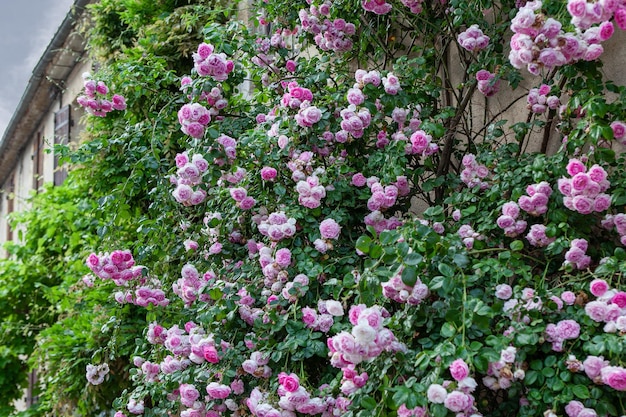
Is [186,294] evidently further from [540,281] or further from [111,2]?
[111,2]

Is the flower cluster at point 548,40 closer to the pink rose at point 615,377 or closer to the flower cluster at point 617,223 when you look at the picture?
the flower cluster at point 617,223

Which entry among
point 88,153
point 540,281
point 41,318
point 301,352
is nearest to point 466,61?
point 540,281

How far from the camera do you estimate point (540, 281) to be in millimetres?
2682

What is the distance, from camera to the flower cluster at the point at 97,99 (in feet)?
14.0

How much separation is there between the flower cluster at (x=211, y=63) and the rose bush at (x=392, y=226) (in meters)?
0.01

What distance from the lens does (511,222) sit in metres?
2.89

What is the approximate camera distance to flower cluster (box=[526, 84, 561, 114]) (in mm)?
3168

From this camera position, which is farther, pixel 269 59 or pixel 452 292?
pixel 269 59

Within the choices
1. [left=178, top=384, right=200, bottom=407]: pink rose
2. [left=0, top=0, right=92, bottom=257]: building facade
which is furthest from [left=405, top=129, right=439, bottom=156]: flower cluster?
[left=0, top=0, right=92, bottom=257]: building facade

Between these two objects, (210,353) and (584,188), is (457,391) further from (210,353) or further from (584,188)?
(210,353)

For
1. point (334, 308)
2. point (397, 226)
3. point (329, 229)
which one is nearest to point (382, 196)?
point (397, 226)

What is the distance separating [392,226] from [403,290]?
0.82 metres

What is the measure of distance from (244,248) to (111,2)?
4275 millimetres

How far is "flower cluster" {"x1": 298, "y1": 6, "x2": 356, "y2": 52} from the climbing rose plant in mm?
11
